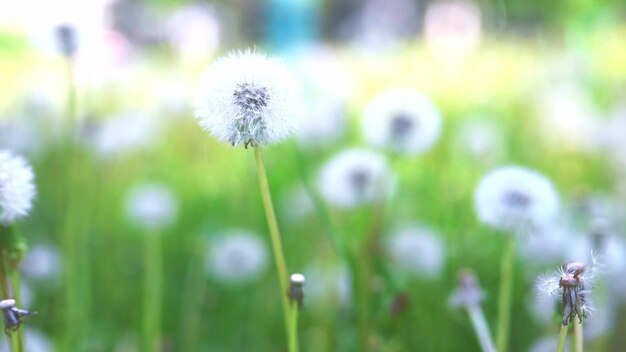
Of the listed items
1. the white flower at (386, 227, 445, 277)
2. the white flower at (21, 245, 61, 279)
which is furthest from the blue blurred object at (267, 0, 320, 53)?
the white flower at (21, 245, 61, 279)

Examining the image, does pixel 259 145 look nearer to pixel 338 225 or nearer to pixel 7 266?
pixel 7 266

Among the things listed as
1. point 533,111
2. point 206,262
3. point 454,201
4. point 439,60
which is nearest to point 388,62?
point 439,60

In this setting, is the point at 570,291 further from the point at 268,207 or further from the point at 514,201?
the point at 514,201

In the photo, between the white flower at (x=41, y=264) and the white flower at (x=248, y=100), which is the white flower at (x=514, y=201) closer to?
the white flower at (x=248, y=100)

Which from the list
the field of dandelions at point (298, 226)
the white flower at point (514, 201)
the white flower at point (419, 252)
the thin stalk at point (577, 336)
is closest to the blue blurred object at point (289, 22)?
the field of dandelions at point (298, 226)

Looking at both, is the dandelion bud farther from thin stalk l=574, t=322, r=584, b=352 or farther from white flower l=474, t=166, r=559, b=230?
white flower l=474, t=166, r=559, b=230
